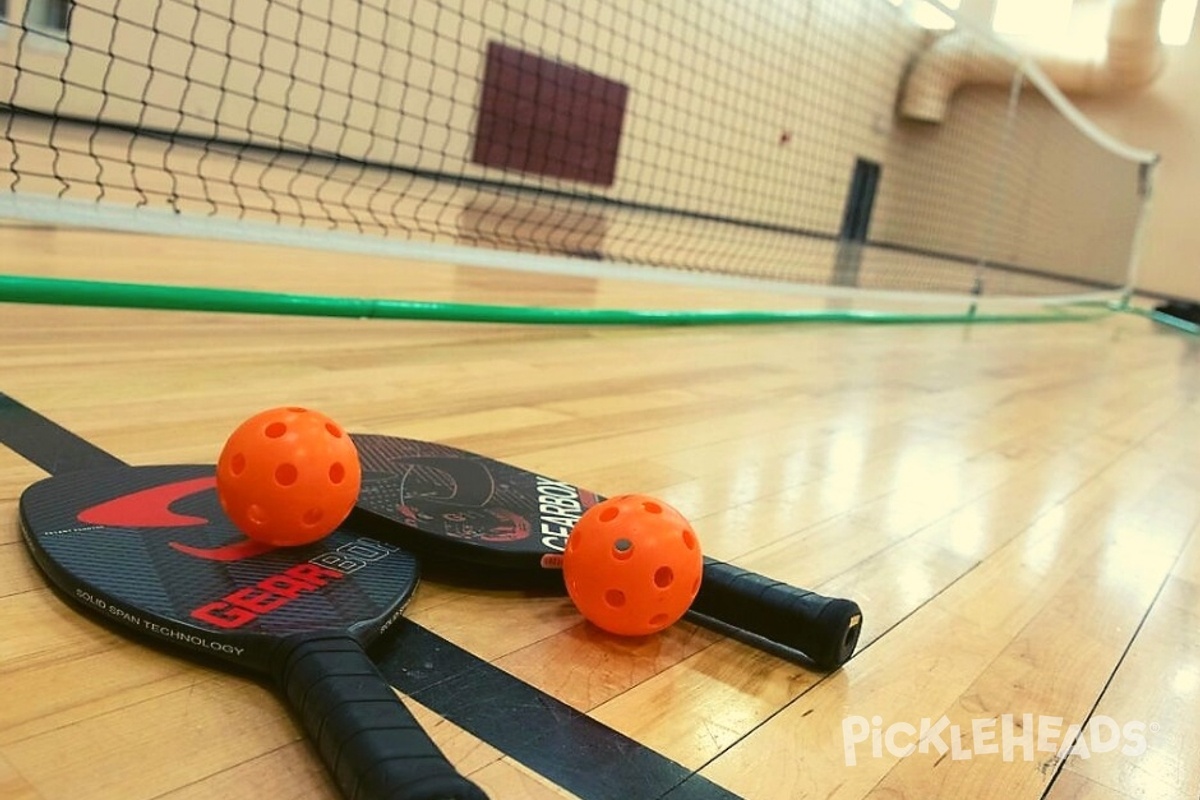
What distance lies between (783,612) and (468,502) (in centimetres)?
36

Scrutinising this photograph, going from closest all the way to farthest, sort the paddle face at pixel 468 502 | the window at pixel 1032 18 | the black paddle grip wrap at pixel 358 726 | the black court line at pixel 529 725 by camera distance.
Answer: the black paddle grip wrap at pixel 358 726
the black court line at pixel 529 725
the paddle face at pixel 468 502
the window at pixel 1032 18

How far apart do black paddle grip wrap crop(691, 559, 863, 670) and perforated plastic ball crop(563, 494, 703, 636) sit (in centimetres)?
6

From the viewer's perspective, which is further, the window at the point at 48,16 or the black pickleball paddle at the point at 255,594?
the window at the point at 48,16

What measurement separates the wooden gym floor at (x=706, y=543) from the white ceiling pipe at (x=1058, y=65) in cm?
841

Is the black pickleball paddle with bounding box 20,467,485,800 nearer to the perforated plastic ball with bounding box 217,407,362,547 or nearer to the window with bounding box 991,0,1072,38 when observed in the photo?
the perforated plastic ball with bounding box 217,407,362,547

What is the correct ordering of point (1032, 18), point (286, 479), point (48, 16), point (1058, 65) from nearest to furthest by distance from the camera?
1. point (286, 479)
2. point (48, 16)
3. point (1058, 65)
4. point (1032, 18)

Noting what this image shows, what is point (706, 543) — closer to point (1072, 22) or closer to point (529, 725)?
point (529, 725)

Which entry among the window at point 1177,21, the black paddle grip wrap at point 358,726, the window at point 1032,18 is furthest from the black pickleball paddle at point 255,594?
the window at point 1177,21

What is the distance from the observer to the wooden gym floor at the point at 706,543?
2.64 feet

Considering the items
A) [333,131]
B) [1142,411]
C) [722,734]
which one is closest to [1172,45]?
[333,131]

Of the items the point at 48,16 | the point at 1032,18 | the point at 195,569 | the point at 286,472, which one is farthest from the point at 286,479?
the point at 1032,18

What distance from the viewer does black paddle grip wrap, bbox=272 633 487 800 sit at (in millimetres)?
637

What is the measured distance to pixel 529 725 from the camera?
84 cm

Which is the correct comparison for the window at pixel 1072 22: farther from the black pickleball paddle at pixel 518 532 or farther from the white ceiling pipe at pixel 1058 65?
the black pickleball paddle at pixel 518 532
